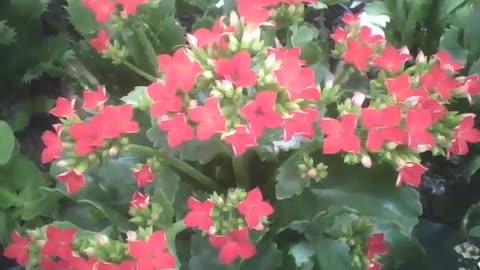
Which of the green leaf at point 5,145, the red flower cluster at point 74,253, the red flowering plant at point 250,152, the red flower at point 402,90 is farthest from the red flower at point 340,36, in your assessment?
the green leaf at point 5,145

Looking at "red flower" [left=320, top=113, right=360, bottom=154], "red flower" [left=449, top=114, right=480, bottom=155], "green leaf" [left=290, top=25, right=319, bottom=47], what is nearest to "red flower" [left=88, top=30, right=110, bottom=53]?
"green leaf" [left=290, top=25, right=319, bottom=47]

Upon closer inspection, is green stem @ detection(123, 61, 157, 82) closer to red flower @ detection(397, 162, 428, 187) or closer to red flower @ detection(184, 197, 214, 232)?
red flower @ detection(184, 197, 214, 232)

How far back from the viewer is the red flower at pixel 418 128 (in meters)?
0.84

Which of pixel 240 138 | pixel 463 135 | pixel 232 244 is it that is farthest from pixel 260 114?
pixel 463 135

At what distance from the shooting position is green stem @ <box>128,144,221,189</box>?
35.8 inches

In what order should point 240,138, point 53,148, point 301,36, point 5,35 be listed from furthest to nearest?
1. point 5,35
2. point 301,36
3. point 53,148
4. point 240,138

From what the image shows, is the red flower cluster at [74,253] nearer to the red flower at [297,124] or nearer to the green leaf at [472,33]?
the red flower at [297,124]

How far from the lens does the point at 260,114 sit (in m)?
0.80

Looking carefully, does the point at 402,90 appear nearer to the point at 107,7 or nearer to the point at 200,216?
the point at 200,216

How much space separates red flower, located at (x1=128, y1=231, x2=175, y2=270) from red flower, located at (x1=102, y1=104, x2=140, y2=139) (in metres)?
0.11

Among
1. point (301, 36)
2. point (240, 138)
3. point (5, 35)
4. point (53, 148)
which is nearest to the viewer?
point (240, 138)

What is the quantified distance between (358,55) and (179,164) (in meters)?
0.24

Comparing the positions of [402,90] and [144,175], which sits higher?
[402,90]

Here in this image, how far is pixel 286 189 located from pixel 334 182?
96 mm
